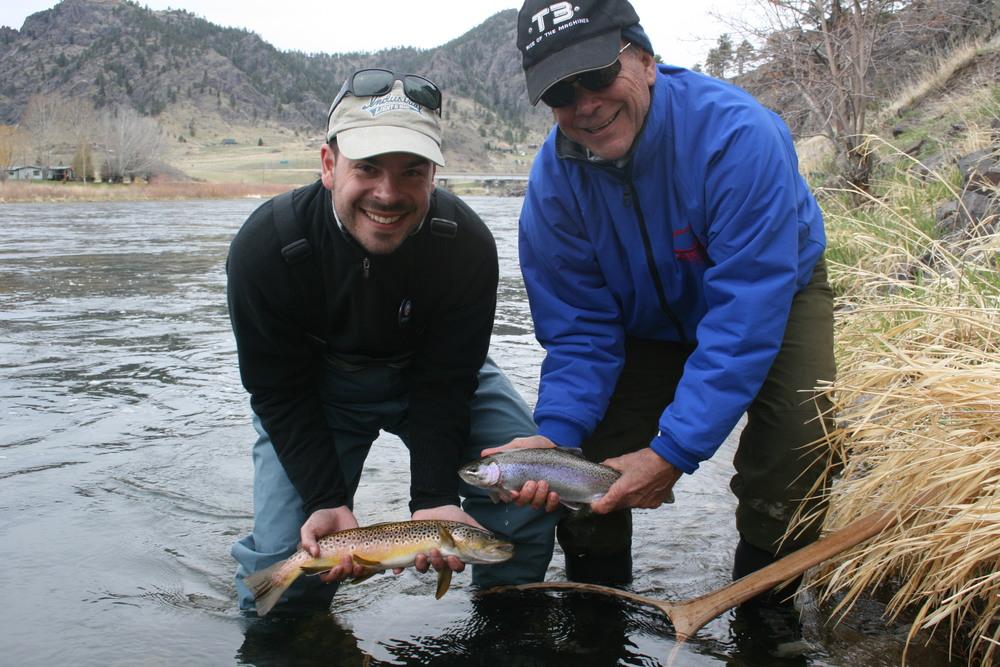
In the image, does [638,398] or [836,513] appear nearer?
[836,513]

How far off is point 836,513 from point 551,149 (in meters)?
2.04

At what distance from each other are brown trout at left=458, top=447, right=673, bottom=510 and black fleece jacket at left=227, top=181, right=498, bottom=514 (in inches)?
17.8

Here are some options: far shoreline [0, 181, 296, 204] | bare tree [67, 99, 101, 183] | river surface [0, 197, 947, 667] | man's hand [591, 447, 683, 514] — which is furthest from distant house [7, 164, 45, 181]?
man's hand [591, 447, 683, 514]

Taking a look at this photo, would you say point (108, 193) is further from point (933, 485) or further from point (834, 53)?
point (933, 485)

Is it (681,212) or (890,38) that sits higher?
(890,38)

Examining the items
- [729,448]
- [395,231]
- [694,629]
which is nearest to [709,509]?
[729,448]

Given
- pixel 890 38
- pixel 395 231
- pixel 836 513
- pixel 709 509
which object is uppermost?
pixel 890 38

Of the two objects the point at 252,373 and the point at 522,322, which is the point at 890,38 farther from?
the point at 252,373

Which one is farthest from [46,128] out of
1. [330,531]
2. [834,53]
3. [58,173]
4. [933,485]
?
[933,485]

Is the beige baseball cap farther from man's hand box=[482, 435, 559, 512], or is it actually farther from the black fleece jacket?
man's hand box=[482, 435, 559, 512]

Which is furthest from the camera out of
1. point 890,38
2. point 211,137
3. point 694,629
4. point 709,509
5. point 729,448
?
point 211,137

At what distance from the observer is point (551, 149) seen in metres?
3.93

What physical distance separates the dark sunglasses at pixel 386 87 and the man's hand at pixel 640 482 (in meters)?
1.67

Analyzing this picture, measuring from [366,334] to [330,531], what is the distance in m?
0.87
